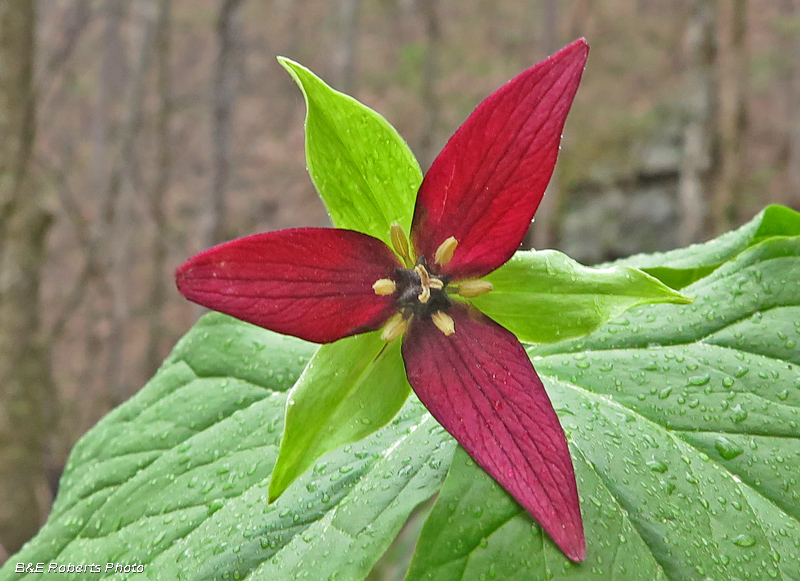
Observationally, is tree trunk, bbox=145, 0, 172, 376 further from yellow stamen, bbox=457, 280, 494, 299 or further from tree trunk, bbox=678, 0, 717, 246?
yellow stamen, bbox=457, 280, 494, 299

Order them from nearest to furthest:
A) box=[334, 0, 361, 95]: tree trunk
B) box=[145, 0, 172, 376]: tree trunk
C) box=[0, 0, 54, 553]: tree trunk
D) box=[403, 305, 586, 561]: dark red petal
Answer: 1. box=[403, 305, 586, 561]: dark red petal
2. box=[0, 0, 54, 553]: tree trunk
3. box=[145, 0, 172, 376]: tree trunk
4. box=[334, 0, 361, 95]: tree trunk

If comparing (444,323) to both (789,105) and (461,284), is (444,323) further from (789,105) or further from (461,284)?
(789,105)

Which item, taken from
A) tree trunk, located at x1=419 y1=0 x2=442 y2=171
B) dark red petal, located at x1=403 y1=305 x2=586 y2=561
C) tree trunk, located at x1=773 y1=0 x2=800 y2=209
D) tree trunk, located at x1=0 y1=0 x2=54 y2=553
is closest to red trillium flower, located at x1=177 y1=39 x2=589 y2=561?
dark red petal, located at x1=403 y1=305 x2=586 y2=561

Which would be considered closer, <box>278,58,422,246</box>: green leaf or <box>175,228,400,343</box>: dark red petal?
<box>175,228,400,343</box>: dark red petal

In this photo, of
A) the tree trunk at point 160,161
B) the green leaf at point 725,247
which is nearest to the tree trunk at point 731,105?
the green leaf at point 725,247

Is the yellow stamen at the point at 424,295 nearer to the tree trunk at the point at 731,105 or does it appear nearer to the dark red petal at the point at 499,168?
the dark red petal at the point at 499,168

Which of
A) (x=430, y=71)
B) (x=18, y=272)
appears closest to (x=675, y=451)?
(x=18, y=272)
